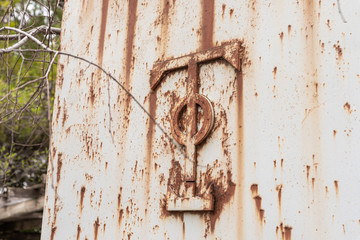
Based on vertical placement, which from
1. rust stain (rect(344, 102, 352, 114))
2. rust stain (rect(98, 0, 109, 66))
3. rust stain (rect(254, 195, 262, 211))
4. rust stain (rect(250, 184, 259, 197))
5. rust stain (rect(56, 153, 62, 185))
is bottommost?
rust stain (rect(254, 195, 262, 211))

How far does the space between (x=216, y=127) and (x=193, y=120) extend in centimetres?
10

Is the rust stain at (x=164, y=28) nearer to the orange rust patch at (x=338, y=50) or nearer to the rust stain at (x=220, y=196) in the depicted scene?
the rust stain at (x=220, y=196)

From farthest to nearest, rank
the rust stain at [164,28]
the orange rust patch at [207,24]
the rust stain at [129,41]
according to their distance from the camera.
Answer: the rust stain at [129,41] < the rust stain at [164,28] < the orange rust patch at [207,24]

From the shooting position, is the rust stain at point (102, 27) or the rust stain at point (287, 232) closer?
the rust stain at point (287, 232)

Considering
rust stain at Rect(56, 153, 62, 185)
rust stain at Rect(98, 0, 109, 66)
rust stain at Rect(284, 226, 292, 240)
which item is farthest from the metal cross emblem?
rust stain at Rect(56, 153, 62, 185)

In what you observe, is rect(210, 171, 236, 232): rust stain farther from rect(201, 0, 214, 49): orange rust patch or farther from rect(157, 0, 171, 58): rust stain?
rect(157, 0, 171, 58): rust stain

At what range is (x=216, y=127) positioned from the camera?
1.61m

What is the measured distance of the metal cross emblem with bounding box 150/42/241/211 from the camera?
1.57 m

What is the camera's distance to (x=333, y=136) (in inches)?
51.1

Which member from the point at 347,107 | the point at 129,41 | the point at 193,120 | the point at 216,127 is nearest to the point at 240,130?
the point at 216,127

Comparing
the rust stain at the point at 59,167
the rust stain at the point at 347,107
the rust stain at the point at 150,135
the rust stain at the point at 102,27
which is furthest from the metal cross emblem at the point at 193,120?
the rust stain at the point at 59,167

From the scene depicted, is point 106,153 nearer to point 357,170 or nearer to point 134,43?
point 134,43

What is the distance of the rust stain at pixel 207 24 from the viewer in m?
1.72

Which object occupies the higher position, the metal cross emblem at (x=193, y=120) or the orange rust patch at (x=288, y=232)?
the metal cross emblem at (x=193, y=120)
